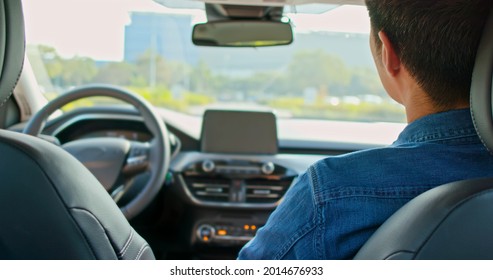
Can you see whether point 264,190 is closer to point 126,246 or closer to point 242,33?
point 242,33

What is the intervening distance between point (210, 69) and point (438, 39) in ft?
16.7

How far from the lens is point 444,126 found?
58.9 inches

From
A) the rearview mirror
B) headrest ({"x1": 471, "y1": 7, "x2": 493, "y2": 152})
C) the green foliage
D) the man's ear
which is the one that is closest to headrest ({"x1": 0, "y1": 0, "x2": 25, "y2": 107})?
the man's ear

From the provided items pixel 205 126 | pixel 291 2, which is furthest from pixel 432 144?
pixel 205 126

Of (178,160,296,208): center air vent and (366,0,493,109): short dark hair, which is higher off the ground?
(366,0,493,109): short dark hair

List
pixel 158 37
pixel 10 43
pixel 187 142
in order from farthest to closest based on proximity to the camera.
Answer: pixel 158 37, pixel 187 142, pixel 10 43

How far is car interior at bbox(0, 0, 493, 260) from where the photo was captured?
1.32m

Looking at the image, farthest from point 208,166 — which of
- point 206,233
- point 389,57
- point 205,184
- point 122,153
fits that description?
point 389,57

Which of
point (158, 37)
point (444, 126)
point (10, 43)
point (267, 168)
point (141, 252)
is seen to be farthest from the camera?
point (158, 37)

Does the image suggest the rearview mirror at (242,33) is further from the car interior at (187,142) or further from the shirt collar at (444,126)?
the shirt collar at (444,126)

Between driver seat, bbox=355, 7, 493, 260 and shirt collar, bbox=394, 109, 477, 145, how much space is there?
0.17 metres

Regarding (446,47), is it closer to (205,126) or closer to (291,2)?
(291,2)

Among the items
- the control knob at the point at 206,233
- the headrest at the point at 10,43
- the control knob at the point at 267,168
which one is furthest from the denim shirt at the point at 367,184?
the control knob at the point at 206,233

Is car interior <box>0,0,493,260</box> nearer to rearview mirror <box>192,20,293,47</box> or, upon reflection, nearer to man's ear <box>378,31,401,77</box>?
rearview mirror <box>192,20,293,47</box>
